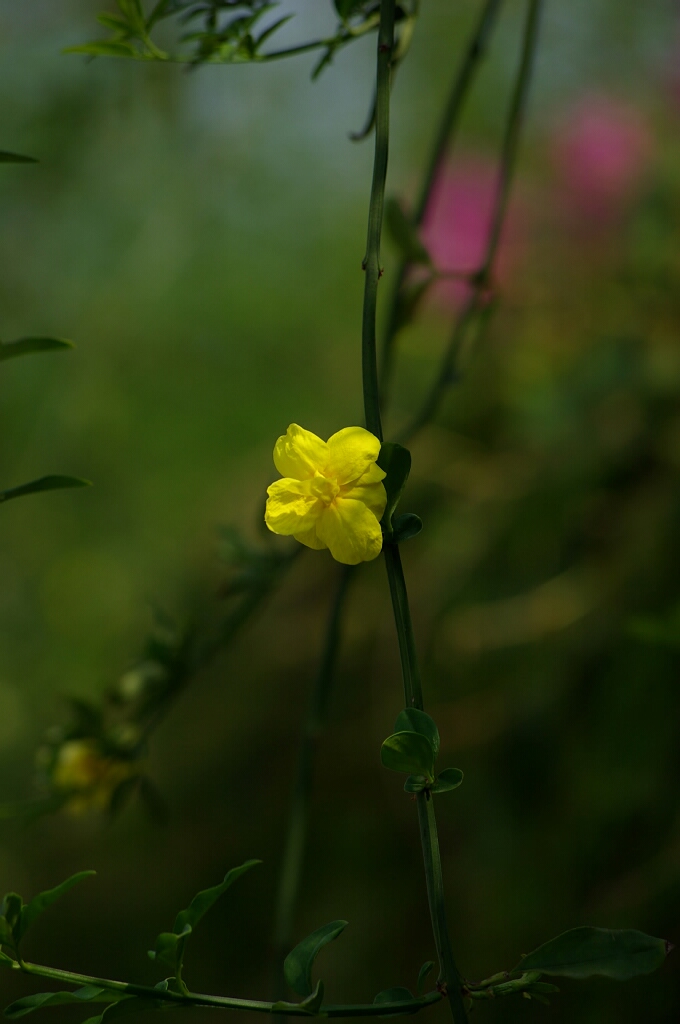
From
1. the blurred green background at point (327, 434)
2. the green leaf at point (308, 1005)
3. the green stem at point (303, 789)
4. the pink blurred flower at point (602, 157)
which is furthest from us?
the pink blurred flower at point (602, 157)

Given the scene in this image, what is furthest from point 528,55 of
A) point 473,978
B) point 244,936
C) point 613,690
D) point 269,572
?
point 244,936

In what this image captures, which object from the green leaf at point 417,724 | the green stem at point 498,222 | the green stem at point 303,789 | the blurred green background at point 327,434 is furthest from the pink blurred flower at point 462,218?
the green leaf at point 417,724

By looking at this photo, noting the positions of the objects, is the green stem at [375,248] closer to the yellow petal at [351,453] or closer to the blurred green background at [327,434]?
the yellow petal at [351,453]

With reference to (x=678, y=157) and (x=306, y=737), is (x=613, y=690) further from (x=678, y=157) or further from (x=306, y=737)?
(x=678, y=157)


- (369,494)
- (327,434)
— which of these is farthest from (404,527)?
(327,434)

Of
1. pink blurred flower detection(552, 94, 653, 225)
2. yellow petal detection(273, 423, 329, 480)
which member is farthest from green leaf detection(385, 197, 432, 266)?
pink blurred flower detection(552, 94, 653, 225)

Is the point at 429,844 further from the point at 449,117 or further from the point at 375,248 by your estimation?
the point at 449,117
